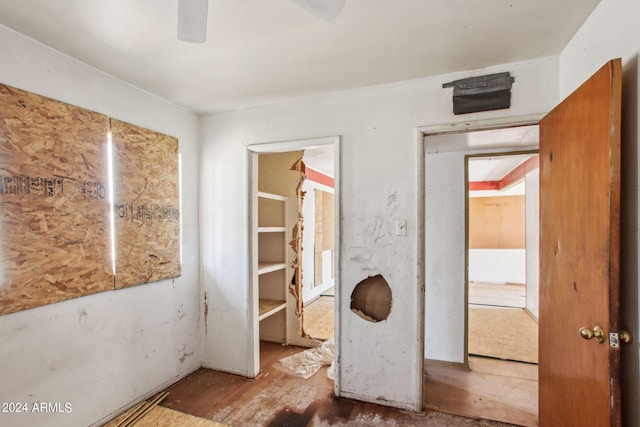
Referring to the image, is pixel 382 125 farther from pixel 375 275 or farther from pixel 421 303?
pixel 421 303

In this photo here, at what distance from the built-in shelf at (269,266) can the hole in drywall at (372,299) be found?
3.30ft

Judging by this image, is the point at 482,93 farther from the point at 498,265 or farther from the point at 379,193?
the point at 498,265

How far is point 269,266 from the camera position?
3.07m

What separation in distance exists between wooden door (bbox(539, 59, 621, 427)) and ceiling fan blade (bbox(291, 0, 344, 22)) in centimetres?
106

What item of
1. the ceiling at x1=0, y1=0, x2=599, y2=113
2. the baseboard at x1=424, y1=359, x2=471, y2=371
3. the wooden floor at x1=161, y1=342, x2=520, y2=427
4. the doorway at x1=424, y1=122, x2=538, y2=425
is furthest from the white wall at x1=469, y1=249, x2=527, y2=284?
the ceiling at x1=0, y1=0, x2=599, y2=113

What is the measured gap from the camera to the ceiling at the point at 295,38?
4.63 ft

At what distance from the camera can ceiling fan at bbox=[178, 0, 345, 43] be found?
1.07 metres

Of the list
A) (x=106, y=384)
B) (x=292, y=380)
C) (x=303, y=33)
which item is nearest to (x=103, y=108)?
(x=303, y=33)

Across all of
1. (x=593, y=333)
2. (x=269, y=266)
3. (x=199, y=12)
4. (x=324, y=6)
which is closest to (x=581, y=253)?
(x=593, y=333)

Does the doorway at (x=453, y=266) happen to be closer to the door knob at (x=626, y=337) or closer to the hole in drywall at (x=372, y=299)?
the hole in drywall at (x=372, y=299)

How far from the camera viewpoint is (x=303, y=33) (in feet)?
5.28

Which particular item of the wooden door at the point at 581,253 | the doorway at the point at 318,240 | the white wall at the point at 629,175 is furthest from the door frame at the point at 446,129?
the doorway at the point at 318,240

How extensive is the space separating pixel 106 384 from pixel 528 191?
5.98 meters

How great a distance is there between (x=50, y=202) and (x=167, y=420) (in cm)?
159
